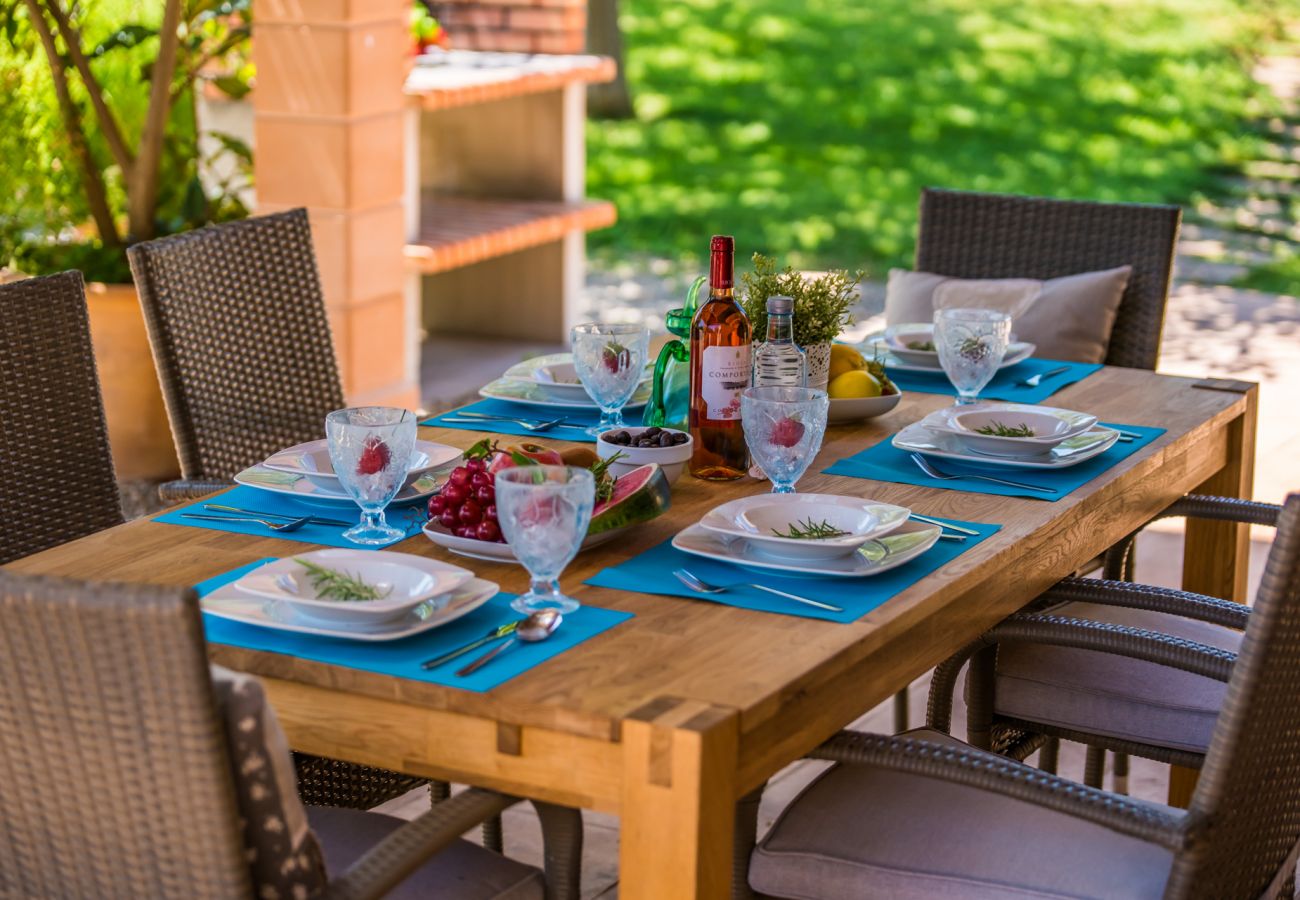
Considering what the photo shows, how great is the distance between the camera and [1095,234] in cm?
342

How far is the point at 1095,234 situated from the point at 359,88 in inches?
76.2

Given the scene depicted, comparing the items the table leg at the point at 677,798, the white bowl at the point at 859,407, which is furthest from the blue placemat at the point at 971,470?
the table leg at the point at 677,798

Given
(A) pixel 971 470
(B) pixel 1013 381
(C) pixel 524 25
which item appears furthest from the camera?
(C) pixel 524 25

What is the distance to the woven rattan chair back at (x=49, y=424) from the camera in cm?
235

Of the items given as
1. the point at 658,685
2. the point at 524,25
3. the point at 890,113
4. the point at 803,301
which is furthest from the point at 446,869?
the point at 890,113

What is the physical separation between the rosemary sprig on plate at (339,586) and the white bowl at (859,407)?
0.97 meters

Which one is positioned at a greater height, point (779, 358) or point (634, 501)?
point (779, 358)

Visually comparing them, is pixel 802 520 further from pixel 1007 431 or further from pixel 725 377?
pixel 1007 431

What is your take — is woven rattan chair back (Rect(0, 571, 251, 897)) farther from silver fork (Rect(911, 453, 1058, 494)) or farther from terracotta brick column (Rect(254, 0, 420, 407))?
terracotta brick column (Rect(254, 0, 420, 407))

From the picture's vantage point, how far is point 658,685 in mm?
1599

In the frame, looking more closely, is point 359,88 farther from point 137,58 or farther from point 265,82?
point 137,58

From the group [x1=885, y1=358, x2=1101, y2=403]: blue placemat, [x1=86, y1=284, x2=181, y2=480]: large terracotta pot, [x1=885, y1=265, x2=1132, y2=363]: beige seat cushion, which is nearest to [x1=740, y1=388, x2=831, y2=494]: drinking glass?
[x1=885, y1=358, x2=1101, y2=403]: blue placemat

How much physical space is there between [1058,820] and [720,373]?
0.69 m

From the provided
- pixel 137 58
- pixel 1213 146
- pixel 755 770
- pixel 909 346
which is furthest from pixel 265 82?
pixel 1213 146
